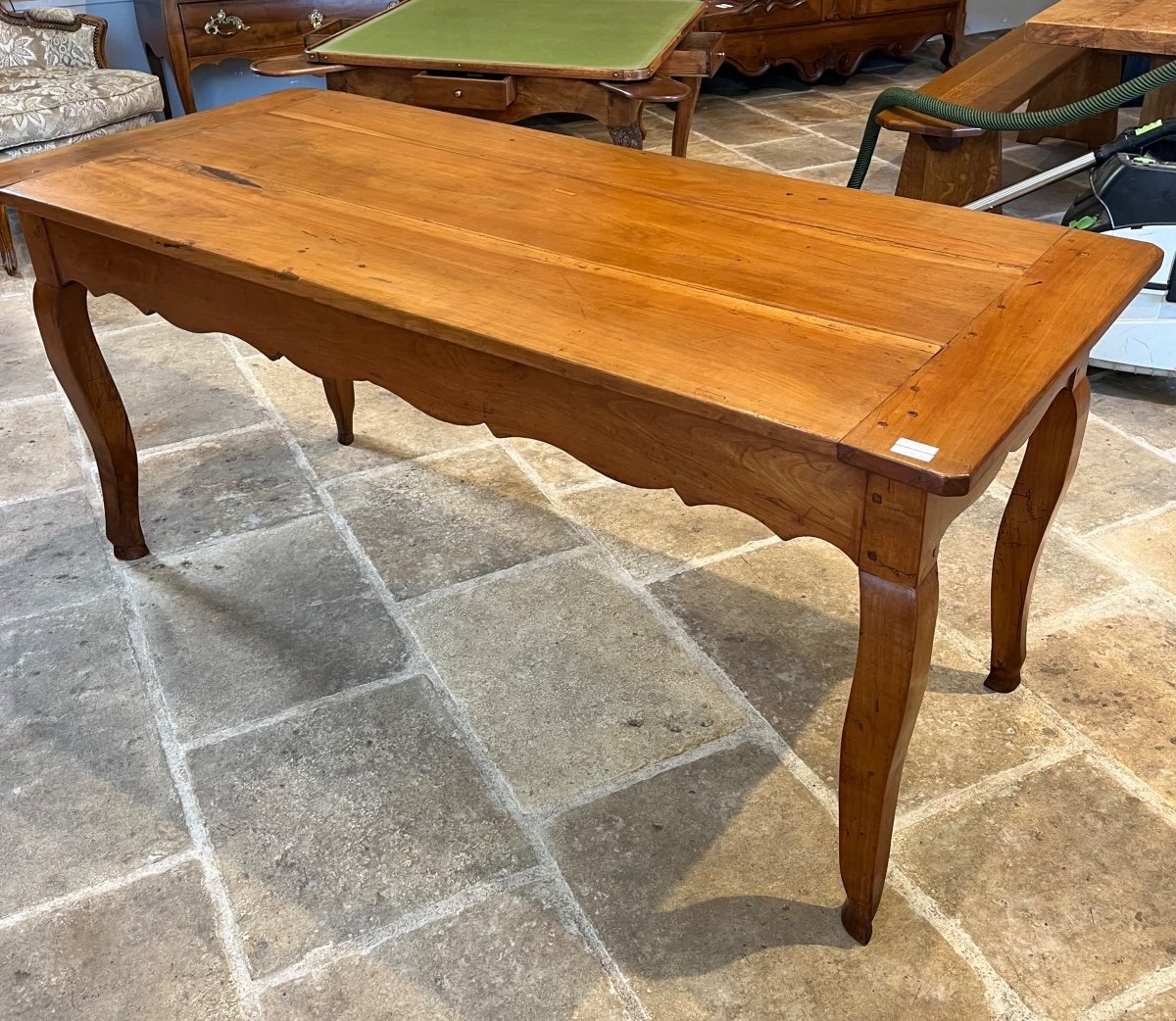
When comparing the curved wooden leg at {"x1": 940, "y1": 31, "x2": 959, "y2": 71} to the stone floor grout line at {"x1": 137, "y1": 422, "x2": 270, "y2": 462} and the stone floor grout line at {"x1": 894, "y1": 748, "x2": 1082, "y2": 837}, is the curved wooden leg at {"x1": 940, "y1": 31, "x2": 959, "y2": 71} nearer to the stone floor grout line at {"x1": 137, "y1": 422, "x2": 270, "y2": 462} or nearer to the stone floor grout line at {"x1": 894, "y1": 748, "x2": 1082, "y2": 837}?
the stone floor grout line at {"x1": 137, "y1": 422, "x2": 270, "y2": 462}

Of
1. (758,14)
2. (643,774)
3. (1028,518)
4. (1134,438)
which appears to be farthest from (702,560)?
(758,14)

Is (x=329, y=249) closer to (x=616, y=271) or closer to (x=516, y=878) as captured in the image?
(x=616, y=271)

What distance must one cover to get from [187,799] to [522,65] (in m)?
1.93

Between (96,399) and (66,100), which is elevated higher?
(66,100)

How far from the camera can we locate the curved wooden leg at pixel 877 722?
1128 millimetres

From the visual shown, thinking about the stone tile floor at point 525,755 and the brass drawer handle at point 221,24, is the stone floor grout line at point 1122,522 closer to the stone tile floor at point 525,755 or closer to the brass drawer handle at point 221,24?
the stone tile floor at point 525,755

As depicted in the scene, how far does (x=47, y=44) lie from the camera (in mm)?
3922

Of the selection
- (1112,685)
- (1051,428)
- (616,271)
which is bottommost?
(1112,685)

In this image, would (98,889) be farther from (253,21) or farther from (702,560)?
(253,21)

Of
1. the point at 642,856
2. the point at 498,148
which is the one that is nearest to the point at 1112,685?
the point at 642,856

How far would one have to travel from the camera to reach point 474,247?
1505 mm

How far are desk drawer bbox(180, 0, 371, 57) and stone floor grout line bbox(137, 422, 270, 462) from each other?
2.06 meters

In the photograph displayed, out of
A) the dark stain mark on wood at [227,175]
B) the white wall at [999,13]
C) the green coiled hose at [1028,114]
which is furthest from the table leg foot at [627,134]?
the white wall at [999,13]

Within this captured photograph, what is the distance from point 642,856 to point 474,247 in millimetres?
859
